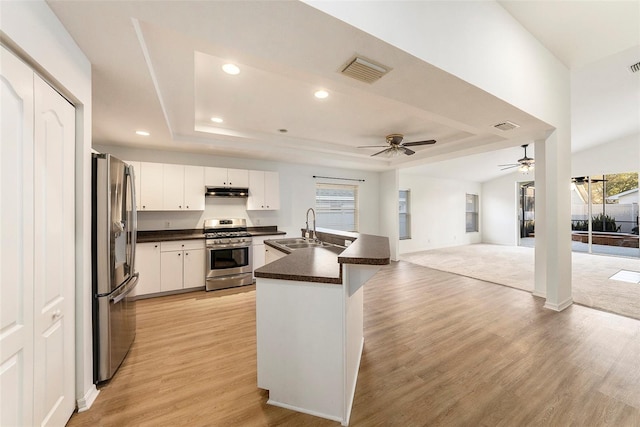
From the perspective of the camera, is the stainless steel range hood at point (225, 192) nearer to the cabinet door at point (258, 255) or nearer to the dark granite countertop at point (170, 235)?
the dark granite countertop at point (170, 235)

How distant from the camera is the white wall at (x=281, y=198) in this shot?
14.5 feet

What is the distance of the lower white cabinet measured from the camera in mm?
3818

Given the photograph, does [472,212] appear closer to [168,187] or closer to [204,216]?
[204,216]

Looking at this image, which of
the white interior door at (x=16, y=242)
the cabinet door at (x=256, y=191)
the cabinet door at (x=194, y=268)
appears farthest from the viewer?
the cabinet door at (x=256, y=191)

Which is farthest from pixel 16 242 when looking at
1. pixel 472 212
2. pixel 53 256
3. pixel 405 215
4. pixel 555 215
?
pixel 472 212

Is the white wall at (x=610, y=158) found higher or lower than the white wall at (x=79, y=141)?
higher

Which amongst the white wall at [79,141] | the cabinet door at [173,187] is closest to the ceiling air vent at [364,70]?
the white wall at [79,141]

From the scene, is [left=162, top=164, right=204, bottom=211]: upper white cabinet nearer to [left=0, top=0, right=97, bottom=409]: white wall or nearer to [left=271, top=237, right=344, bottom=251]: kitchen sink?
[left=271, top=237, right=344, bottom=251]: kitchen sink

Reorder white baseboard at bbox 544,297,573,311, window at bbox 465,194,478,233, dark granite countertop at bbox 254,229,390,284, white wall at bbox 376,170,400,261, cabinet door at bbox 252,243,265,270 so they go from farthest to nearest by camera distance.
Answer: window at bbox 465,194,478,233 < white wall at bbox 376,170,400,261 < cabinet door at bbox 252,243,265,270 < white baseboard at bbox 544,297,573,311 < dark granite countertop at bbox 254,229,390,284

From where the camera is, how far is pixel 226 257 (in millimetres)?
4324

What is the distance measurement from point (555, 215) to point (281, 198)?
4.74 m

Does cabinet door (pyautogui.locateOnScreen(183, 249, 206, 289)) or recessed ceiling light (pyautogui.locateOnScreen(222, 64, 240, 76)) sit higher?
recessed ceiling light (pyautogui.locateOnScreen(222, 64, 240, 76))

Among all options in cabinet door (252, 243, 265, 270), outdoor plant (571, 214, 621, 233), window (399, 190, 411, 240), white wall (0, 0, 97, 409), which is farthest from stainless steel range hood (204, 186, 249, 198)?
outdoor plant (571, 214, 621, 233)

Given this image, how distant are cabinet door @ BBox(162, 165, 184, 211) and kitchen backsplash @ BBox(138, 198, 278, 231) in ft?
1.24
